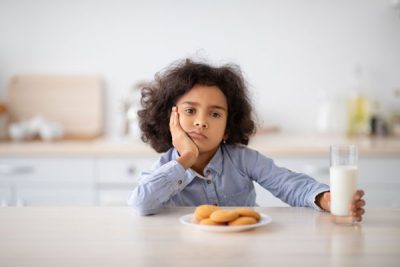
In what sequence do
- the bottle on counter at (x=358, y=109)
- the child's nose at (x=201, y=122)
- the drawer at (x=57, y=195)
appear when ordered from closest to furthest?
the child's nose at (x=201, y=122) < the drawer at (x=57, y=195) < the bottle on counter at (x=358, y=109)

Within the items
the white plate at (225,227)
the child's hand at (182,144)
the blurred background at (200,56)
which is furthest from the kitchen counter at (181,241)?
the blurred background at (200,56)

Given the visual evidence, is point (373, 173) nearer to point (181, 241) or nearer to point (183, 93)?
point (183, 93)

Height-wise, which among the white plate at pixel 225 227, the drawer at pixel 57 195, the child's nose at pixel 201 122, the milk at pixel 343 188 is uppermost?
the child's nose at pixel 201 122

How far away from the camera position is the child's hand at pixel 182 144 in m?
1.48

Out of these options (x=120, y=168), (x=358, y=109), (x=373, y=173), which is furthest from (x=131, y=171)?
(x=358, y=109)

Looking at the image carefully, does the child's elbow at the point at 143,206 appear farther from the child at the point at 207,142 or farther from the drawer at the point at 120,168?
the drawer at the point at 120,168

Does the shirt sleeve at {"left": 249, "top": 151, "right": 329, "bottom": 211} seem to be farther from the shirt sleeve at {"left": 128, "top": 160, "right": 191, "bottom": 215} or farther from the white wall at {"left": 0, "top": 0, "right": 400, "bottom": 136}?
the white wall at {"left": 0, "top": 0, "right": 400, "bottom": 136}

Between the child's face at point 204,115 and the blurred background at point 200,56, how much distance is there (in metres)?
1.39

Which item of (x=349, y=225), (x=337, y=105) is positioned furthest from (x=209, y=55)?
(x=349, y=225)

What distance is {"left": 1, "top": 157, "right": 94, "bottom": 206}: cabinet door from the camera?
2.73m

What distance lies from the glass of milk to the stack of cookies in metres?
0.16

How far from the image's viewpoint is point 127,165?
2.72m

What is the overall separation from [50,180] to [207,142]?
137 cm

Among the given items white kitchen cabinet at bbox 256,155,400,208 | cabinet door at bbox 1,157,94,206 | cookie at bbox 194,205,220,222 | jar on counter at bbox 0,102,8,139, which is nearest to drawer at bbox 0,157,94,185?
cabinet door at bbox 1,157,94,206
